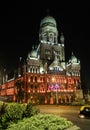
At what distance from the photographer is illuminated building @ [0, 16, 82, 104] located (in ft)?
298

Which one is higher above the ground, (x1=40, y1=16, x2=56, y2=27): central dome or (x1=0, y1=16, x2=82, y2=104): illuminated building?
(x1=40, y1=16, x2=56, y2=27): central dome

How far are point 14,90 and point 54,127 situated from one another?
3738 inches

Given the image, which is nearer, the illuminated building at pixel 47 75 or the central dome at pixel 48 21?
the illuminated building at pixel 47 75

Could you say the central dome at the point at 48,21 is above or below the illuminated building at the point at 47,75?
above

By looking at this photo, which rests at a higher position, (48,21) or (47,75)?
(48,21)

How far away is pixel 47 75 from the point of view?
95.2 metres

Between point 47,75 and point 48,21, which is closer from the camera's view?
point 47,75

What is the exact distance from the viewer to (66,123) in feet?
37.6

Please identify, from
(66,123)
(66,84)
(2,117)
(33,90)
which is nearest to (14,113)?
(2,117)

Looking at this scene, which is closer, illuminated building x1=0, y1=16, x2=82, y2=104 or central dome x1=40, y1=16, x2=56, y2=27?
illuminated building x1=0, y1=16, x2=82, y2=104

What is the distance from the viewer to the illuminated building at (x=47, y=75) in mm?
90688

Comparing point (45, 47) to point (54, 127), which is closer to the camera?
point (54, 127)

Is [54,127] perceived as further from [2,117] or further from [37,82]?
[37,82]

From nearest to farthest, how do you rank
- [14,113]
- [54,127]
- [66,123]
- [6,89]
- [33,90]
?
[54,127]
[66,123]
[14,113]
[33,90]
[6,89]
